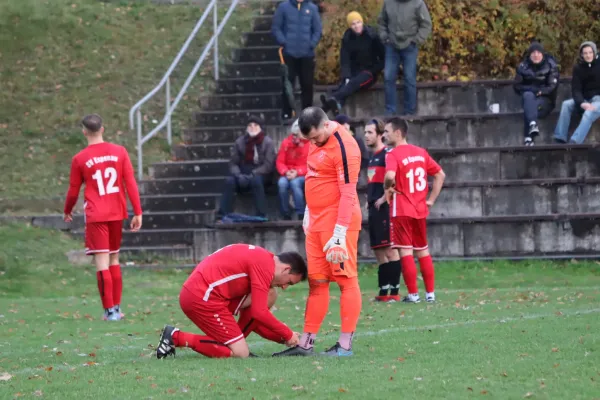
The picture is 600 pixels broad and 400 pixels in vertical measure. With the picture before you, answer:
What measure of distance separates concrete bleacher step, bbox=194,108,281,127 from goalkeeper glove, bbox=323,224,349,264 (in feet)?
42.4

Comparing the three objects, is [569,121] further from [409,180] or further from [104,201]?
[104,201]

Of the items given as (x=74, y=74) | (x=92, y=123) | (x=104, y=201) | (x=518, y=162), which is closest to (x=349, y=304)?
(x=104, y=201)

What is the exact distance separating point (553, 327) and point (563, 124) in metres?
9.89

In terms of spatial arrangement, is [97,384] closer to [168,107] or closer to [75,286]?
[75,286]

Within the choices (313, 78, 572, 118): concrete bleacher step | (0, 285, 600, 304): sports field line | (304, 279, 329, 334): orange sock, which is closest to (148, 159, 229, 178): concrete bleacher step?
(313, 78, 572, 118): concrete bleacher step

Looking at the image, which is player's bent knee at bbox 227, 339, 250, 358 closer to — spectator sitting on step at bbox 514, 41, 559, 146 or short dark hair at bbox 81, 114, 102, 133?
short dark hair at bbox 81, 114, 102, 133

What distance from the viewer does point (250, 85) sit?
23.7 metres

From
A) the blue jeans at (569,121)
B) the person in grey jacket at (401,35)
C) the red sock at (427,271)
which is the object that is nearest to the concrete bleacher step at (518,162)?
the blue jeans at (569,121)

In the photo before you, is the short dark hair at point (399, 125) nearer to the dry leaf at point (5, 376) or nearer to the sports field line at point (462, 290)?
the sports field line at point (462, 290)

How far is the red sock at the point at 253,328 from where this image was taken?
9.98 meters

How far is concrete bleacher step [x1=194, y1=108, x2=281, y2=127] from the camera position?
74.4 feet

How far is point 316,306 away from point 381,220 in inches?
218

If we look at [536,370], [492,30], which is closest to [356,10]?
[492,30]

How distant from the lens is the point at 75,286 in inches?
720
